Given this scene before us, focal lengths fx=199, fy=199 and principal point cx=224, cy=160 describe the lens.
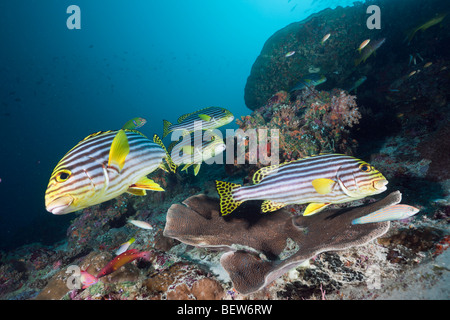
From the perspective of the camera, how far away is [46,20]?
59.0 m

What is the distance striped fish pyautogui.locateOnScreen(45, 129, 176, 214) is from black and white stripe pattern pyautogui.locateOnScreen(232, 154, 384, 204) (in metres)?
1.51

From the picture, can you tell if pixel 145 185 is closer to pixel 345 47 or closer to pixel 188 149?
pixel 188 149

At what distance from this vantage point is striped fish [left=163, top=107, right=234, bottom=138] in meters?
4.98

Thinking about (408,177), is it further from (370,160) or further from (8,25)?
(8,25)

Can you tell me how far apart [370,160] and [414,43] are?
10318 mm

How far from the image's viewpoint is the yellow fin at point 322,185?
7.56 ft

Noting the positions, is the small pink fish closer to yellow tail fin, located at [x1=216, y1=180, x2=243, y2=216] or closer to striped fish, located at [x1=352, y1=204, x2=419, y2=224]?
yellow tail fin, located at [x1=216, y1=180, x2=243, y2=216]

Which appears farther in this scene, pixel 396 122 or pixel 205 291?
pixel 396 122

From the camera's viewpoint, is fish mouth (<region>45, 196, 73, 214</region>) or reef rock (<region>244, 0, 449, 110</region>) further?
reef rock (<region>244, 0, 449, 110</region>)

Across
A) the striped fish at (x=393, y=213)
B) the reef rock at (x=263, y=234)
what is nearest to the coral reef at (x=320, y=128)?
the reef rock at (x=263, y=234)

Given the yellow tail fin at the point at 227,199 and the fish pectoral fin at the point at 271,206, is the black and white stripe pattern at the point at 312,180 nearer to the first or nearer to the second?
the fish pectoral fin at the point at 271,206

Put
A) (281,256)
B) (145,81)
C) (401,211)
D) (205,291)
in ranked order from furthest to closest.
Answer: (145,81)
(281,256)
(205,291)
(401,211)

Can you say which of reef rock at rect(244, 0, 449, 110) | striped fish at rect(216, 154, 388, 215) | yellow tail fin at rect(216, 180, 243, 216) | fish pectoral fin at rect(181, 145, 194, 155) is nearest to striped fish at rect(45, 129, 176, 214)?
yellow tail fin at rect(216, 180, 243, 216)

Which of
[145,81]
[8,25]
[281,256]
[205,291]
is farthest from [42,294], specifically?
[145,81]
